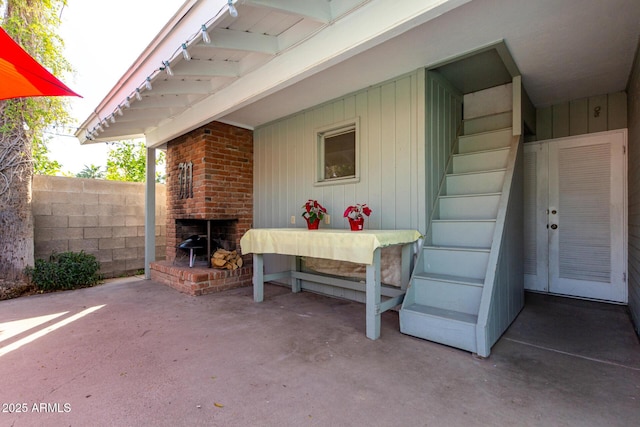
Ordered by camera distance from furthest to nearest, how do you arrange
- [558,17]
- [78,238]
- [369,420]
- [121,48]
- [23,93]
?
[121,48]
[78,238]
[23,93]
[558,17]
[369,420]

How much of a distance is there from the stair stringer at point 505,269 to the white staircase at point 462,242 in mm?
86

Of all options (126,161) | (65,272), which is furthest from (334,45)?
(126,161)

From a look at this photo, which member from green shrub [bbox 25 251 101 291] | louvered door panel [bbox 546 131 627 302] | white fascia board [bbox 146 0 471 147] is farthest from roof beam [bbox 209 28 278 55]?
green shrub [bbox 25 251 101 291]

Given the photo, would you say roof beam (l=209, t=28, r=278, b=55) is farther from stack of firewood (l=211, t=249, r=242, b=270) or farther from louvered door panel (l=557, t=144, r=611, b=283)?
louvered door panel (l=557, t=144, r=611, b=283)

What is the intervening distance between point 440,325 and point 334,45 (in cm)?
248

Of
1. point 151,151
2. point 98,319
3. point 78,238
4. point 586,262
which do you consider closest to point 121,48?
point 151,151

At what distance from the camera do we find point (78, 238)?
5258 millimetres

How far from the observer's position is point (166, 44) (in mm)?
2812

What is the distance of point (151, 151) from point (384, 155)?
4.41 metres

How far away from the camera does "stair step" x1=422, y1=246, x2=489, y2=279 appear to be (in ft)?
9.12

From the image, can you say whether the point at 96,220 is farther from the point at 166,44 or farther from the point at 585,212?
the point at 585,212

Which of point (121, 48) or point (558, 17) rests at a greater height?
point (121, 48)

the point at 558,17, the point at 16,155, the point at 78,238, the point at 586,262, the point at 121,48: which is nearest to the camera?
the point at 558,17

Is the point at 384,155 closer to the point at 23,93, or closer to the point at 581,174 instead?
the point at 581,174
